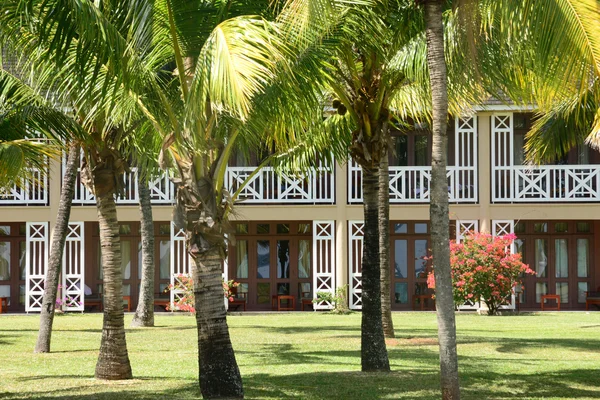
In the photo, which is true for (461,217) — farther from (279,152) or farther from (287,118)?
(287,118)

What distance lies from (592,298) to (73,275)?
14176 millimetres

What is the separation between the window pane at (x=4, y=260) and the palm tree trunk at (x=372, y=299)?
18.6 meters

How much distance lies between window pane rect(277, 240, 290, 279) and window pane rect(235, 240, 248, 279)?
3.15ft

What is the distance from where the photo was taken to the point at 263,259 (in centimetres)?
2814

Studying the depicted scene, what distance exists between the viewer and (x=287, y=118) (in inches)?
409

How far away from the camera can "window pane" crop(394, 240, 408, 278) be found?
1089 inches

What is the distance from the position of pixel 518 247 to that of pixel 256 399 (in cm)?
1899

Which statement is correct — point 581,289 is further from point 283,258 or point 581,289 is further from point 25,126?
point 25,126

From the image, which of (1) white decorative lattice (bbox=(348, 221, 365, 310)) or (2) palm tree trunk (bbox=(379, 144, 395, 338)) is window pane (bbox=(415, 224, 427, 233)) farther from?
(2) palm tree trunk (bbox=(379, 144, 395, 338))

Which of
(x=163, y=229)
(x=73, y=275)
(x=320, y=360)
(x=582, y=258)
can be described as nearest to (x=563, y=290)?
(x=582, y=258)

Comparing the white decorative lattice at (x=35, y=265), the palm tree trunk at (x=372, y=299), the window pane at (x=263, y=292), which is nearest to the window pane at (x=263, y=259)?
the window pane at (x=263, y=292)

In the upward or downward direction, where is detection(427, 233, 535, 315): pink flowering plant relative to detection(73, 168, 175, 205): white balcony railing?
downward

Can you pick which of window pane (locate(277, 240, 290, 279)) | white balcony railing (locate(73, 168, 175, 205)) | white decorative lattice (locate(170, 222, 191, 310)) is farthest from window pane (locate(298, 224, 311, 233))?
white balcony railing (locate(73, 168, 175, 205))

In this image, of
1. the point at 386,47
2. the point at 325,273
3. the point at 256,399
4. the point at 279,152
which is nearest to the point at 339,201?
the point at 325,273
